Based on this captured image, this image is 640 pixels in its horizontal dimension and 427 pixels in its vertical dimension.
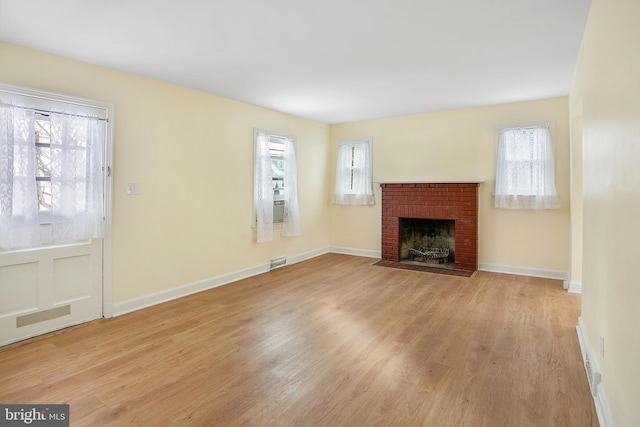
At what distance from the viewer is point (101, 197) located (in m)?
3.34

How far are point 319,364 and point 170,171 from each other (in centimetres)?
282

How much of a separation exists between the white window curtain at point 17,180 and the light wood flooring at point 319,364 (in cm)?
92

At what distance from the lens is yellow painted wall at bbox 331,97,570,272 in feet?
15.8

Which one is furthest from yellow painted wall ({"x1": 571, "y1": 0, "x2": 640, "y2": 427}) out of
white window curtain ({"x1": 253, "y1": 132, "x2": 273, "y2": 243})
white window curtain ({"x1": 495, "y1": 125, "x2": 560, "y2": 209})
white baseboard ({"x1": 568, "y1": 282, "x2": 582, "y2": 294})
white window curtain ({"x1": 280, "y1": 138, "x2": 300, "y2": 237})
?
white window curtain ({"x1": 280, "y1": 138, "x2": 300, "y2": 237})

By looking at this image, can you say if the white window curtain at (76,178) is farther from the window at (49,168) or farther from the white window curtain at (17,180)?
the white window curtain at (17,180)

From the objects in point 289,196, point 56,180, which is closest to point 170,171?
point 56,180

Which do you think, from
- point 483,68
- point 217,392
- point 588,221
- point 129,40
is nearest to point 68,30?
point 129,40

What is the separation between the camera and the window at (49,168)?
2764 millimetres

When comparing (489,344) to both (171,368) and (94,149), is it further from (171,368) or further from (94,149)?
(94,149)

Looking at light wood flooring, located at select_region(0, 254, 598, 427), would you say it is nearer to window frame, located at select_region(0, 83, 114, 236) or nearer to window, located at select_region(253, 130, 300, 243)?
window frame, located at select_region(0, 83, 114, 236)

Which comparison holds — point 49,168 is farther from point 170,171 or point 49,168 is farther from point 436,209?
point 436,209

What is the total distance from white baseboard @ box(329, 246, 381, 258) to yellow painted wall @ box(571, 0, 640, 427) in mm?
4147

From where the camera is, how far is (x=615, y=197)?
5.32 feet

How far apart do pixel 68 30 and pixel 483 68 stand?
3.78m
